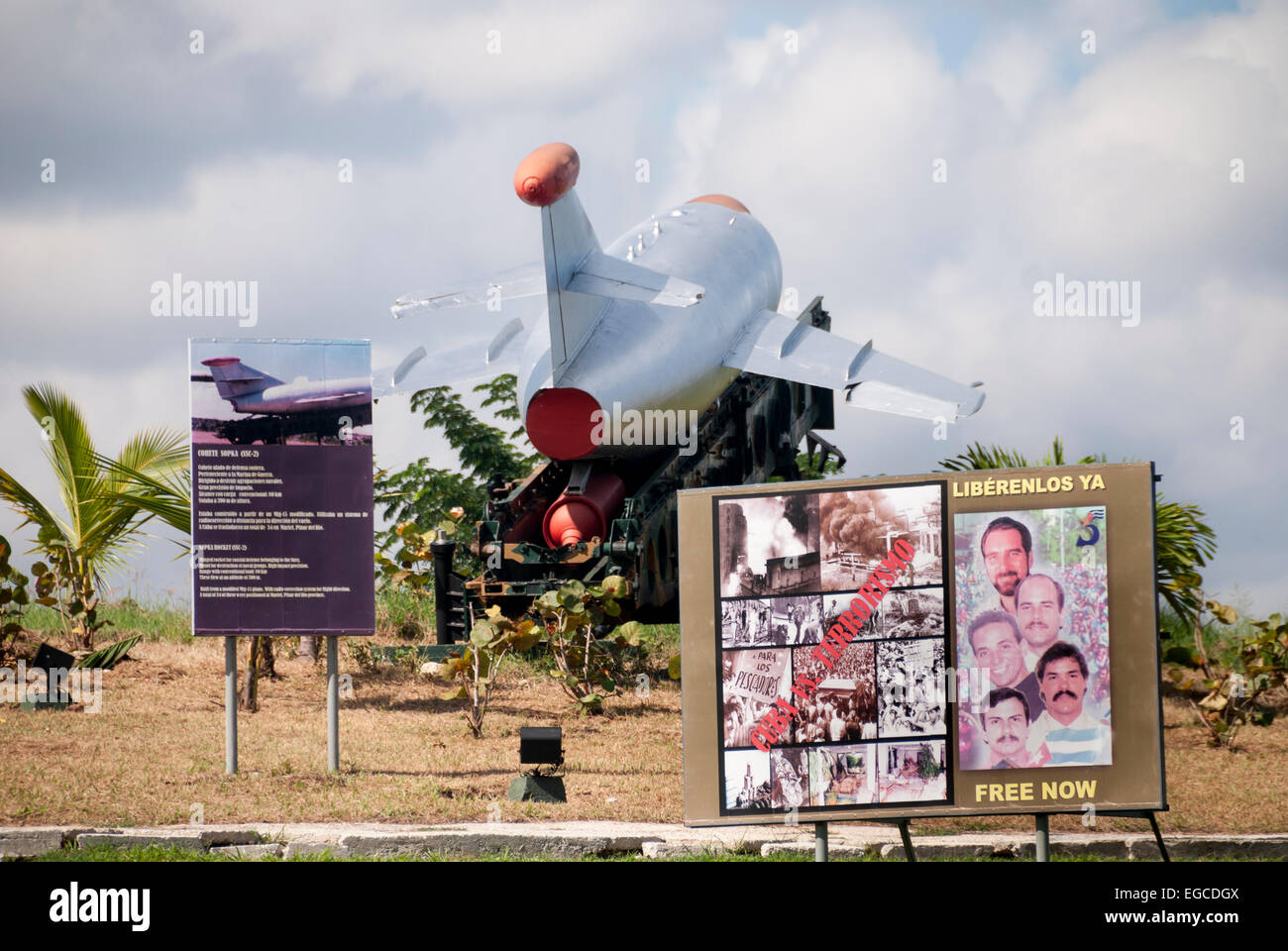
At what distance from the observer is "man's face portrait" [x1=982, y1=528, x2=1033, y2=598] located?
7.33 meters

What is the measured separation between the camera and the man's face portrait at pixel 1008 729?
7.32 m

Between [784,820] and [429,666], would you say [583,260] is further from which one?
[784,820]

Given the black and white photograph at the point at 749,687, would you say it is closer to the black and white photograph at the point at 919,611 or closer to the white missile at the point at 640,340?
the black and white photograph at the point at 919,611

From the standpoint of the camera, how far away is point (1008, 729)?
733 cm

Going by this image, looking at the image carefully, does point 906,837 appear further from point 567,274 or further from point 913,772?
point 567,274

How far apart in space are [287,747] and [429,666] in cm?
221

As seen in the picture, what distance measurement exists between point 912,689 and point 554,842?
269cm

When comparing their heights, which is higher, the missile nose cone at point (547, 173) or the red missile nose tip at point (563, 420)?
the missile nose cone at point (547, 173)

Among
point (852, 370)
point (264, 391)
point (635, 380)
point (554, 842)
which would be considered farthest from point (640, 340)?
point (554, 842)

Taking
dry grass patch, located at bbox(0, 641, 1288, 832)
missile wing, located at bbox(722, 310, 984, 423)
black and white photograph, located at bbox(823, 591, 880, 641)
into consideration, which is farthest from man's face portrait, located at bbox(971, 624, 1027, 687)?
missile wing, located at bbox(722, 310, 984, 423)

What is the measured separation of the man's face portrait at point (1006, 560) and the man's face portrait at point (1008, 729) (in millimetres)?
593

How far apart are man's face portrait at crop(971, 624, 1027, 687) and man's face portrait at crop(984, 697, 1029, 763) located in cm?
13

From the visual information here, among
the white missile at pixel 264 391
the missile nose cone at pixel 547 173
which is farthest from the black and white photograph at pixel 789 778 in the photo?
the missile nose cone at pixel 547 173

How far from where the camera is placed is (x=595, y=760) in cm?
1179
